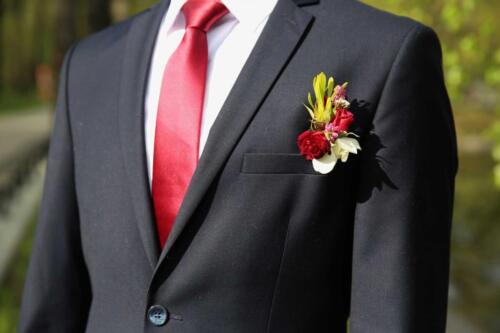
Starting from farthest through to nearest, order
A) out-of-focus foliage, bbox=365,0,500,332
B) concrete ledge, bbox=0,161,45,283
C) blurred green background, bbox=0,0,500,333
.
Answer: concrete ledge, bbox=0,161,45,283 → blurred green background, bbox=0,0,500,333 → out-of-focus foliage, bbox=365,0,500,332

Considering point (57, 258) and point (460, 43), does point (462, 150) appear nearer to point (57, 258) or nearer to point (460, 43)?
point (460, 43)

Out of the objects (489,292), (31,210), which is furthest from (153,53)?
(31,210)

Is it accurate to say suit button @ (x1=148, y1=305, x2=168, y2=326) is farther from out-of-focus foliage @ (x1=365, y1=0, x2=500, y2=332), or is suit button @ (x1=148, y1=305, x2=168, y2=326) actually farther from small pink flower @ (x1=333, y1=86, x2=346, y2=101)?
out-of-focus foliage @ (x1=365, y1=0, x2=500, y2=332)

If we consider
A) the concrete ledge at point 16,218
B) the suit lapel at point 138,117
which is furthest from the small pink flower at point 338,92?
the concrete ledge at point 16,218

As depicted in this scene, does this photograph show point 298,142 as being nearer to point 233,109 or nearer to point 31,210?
point 233,109

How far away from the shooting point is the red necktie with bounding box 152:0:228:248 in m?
1.78

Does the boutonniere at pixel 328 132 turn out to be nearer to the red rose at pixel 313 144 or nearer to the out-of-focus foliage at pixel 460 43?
the red rose at pixel 313 144

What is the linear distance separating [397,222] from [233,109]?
44 cm

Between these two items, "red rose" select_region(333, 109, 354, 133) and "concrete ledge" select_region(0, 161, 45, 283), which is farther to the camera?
"concrete ledge" select_region(0, 161, 45, 283)

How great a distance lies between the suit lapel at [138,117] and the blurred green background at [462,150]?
90.3 inches

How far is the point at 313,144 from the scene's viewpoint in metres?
1.66

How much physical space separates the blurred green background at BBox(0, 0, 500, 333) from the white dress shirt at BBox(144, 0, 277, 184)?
2.25 m

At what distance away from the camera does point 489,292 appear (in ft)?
23.1

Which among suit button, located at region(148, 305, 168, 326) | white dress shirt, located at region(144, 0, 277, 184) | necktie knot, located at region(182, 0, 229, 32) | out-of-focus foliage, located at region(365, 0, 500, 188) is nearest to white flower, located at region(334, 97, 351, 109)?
white dress shirt, located at region(144, 0, 277, 184)
